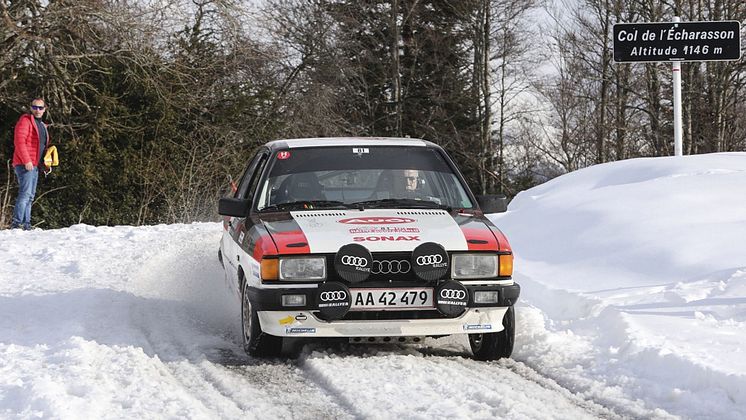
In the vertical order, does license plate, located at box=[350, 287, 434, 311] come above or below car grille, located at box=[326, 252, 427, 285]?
below

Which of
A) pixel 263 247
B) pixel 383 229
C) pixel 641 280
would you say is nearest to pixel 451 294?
pixel 383 229

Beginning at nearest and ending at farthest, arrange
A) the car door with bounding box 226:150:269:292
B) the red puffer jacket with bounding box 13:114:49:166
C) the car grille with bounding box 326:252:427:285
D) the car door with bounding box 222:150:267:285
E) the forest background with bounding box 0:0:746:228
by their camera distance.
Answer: the car grille with bounding box 326:252:427:285 < the car door with bounding box 226:150:269:292 < the car door with bounding box 222:150:267:285 < the red puffer jacket with bounding box 13:114:49:166 < the forest background with bounding box 0:0:746:228

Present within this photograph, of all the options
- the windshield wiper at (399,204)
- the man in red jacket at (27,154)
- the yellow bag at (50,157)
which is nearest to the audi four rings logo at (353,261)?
the windshield wiper at (399,204)

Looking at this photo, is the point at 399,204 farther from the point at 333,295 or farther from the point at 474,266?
the point at 333,295

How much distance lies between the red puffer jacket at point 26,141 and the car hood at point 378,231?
9355 millimetres

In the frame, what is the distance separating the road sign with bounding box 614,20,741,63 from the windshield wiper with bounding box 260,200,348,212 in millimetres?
8853

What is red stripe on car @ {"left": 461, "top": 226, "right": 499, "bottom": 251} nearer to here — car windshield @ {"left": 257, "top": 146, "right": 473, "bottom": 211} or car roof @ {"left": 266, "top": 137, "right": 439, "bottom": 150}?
car windshield @ {"left": 257, "top": 146, "right": 473, "bottom": 211}

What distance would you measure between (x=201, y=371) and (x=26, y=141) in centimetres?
1013

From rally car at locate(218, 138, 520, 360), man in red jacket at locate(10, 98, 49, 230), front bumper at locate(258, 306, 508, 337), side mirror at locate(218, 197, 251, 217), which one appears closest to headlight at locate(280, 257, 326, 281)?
rally car at locate(218, 138, 520, 360)

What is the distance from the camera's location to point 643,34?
49.9ft

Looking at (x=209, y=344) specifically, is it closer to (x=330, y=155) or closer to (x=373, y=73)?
(x=330, y=155)

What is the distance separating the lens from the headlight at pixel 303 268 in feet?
21.2

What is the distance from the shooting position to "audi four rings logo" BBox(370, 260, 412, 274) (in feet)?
21.4

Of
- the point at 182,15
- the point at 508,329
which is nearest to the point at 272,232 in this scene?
the point at 508,329
